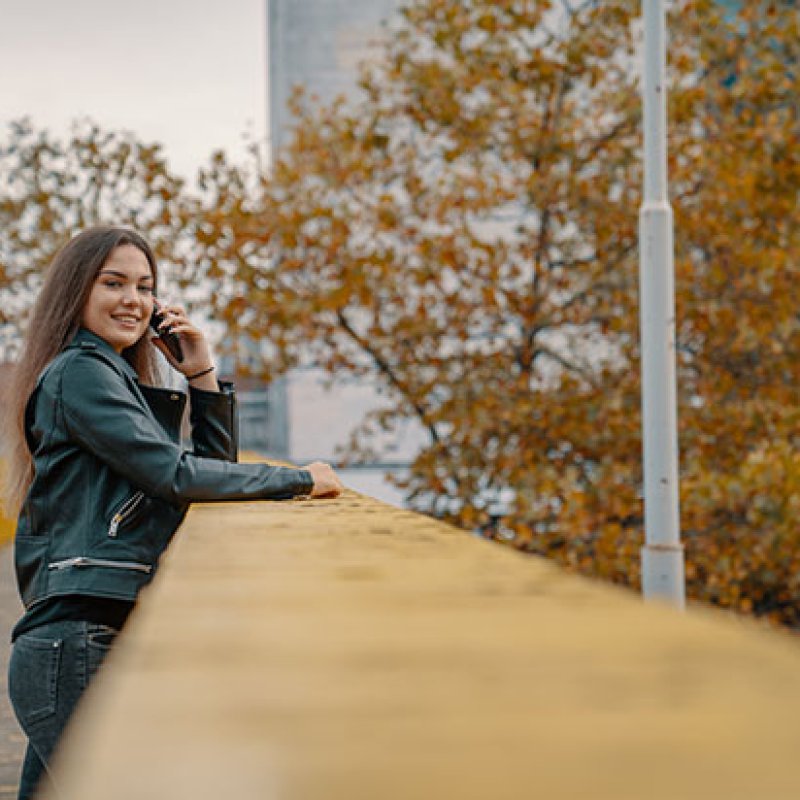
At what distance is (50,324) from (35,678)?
74 cm

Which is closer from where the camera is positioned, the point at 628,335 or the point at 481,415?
the point at 481,415

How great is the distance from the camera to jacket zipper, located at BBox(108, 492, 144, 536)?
2.52 m

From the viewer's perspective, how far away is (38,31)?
680 inches

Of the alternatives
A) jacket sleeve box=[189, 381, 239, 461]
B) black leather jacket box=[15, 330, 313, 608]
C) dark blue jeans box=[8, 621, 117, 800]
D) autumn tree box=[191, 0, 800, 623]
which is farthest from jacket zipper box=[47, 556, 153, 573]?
autumn tree box=[191, 0, 800, 623]

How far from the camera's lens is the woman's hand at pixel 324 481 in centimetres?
282

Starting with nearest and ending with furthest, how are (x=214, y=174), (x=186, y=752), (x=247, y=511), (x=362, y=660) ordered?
(x=186, y=752)
(x=362, y=660)
(x=247, y=511)
(x=214, y=174)

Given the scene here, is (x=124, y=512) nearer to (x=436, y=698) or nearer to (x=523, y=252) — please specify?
(x=436, y=698)

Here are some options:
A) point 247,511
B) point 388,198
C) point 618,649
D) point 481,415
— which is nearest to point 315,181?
point 388,198

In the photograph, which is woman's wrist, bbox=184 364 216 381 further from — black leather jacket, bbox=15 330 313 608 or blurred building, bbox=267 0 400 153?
blurred building, bbox=267 0 400 153

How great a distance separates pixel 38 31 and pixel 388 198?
7.85 m

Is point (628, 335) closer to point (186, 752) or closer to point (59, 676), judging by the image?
point (59, 676)

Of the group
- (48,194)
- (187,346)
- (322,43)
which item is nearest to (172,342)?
(187,346)

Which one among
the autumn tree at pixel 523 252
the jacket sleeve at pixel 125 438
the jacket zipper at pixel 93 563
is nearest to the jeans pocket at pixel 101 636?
the jacket zipper at pixel 93 563

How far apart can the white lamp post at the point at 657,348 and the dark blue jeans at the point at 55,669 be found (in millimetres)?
6399
